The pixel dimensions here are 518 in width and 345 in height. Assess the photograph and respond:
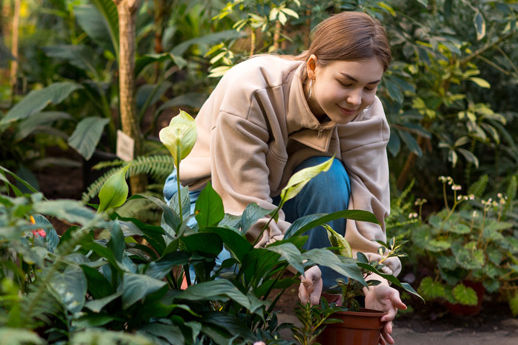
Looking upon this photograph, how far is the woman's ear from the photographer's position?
1927 mm

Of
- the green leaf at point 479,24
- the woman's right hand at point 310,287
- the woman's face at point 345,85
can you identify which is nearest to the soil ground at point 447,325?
the woman's right hand at point 310,287

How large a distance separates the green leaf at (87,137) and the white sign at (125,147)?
136 millimetres

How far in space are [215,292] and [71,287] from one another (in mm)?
314

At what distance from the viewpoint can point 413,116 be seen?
311 centimetres

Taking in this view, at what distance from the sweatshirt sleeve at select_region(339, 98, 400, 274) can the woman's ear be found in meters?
0.26

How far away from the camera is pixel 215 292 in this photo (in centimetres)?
139

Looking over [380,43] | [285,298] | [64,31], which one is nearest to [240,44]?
[285,298]

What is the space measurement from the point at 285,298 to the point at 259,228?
1192 millimetres

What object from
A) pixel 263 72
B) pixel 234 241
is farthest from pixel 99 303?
pixel 263 72

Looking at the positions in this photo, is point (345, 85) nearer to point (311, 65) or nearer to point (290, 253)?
point (311, 65)

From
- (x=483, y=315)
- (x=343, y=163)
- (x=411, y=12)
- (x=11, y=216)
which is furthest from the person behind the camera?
(x=411, y=12)

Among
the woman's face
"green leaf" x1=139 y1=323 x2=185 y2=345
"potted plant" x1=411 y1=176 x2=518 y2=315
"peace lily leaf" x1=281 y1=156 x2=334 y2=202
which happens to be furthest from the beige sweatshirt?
"potted plant" x1=411 y1=176 x2=518 y2=315

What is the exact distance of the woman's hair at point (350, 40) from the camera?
1.80 metres

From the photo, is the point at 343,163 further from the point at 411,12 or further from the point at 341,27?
the point at 411,12
